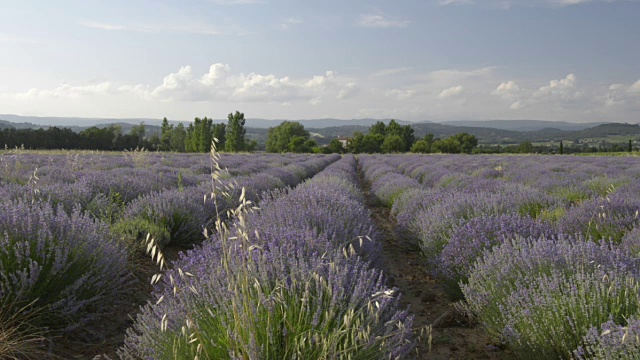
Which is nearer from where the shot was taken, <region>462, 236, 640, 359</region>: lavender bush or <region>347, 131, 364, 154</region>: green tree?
<region>462, 236, 640, 359</region>: lavender bush

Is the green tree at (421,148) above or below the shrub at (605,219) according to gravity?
below

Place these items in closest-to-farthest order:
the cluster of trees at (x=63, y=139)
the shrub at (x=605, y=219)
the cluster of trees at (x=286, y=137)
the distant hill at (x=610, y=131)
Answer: the shrub at (x=605, y=219), the cluster of trees at (x=63, y=139), the cluster of trees at (x=286, y=137), the distant hill at (x=610, y=131)

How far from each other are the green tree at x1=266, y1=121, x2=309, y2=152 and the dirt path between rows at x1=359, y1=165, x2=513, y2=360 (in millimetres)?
75771

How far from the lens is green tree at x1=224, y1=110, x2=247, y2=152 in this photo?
63438mm

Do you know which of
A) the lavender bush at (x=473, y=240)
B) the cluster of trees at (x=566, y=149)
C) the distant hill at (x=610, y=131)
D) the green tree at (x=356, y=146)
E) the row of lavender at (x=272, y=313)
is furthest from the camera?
the distant hill at (x=610, y=131)

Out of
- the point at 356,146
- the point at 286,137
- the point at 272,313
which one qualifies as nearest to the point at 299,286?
the point at 272,313

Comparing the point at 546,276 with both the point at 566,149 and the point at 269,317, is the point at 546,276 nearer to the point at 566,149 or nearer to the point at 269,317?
the point at 269,317

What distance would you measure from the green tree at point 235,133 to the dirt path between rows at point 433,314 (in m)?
59.1

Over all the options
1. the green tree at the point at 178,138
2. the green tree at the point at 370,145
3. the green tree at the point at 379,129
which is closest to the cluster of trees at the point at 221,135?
the green tree at the point at 178,138

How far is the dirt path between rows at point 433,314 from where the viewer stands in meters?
2.98

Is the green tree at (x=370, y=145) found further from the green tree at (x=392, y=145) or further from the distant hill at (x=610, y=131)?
the distant hill at (x=610, y=131)

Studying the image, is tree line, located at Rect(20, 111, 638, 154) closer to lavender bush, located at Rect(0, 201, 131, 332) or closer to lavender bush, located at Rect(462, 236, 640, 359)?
lavender bush, located at Rect(0, 201, 131, 332)

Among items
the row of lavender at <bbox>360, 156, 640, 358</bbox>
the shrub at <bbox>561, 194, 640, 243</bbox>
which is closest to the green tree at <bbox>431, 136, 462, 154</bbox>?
the shrub at <bbox>561, 194, 640, 243</bbox>

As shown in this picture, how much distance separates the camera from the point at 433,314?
145 inches
